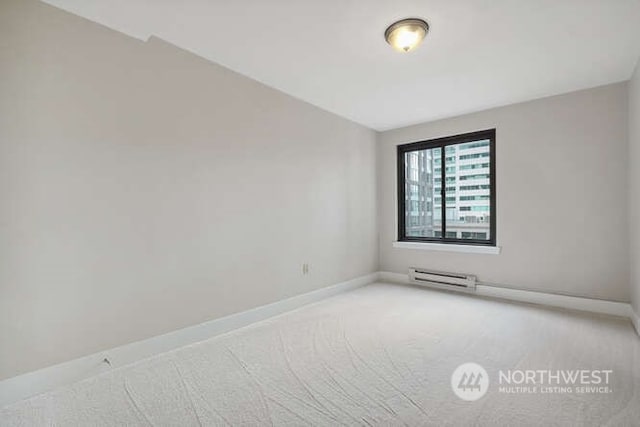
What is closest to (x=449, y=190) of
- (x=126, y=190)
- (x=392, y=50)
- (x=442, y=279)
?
(x=442, y=279)

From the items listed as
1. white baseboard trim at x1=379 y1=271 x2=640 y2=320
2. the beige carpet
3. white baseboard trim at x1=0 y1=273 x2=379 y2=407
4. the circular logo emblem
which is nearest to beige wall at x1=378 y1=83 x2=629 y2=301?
white baseboard trim at x1=379 y1=271 x2=640 y2=320

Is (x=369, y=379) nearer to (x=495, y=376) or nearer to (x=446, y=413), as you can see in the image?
(x=446, y=413)

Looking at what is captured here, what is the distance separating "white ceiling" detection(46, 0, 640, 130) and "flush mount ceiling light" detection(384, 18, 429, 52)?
56mm

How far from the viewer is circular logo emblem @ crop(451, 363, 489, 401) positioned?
195 cm

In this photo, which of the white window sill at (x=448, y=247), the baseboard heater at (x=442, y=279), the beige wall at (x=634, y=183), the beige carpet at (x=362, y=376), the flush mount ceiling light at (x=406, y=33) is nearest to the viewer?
the beige carpet at (x=362, y=376)

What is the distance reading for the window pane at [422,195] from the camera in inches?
188

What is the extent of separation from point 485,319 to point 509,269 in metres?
1.08

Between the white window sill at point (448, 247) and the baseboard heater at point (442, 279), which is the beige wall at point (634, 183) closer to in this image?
the white window sill at point (448, 247)

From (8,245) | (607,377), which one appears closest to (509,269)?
(607,377)

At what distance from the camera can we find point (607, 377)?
2104 mm

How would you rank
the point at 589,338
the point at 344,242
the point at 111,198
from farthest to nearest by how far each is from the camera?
the point at 344,242 < the point at 589,338 < the point at 111,198

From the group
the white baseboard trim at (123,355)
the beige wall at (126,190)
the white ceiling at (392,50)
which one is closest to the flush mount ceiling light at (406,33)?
the white ceiling at (392,50)

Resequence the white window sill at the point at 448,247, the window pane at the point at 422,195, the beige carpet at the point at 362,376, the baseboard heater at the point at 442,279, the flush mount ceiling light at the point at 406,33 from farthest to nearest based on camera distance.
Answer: the window pane at the point at 422,195 < the baseboard heater at the point at 442,279 < the white window sill at the point at 448,247 < the flush mount ceiling light at the point at 406,33 < the beige carpet at the point at 362,376

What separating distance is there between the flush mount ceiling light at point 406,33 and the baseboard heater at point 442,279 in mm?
3066
